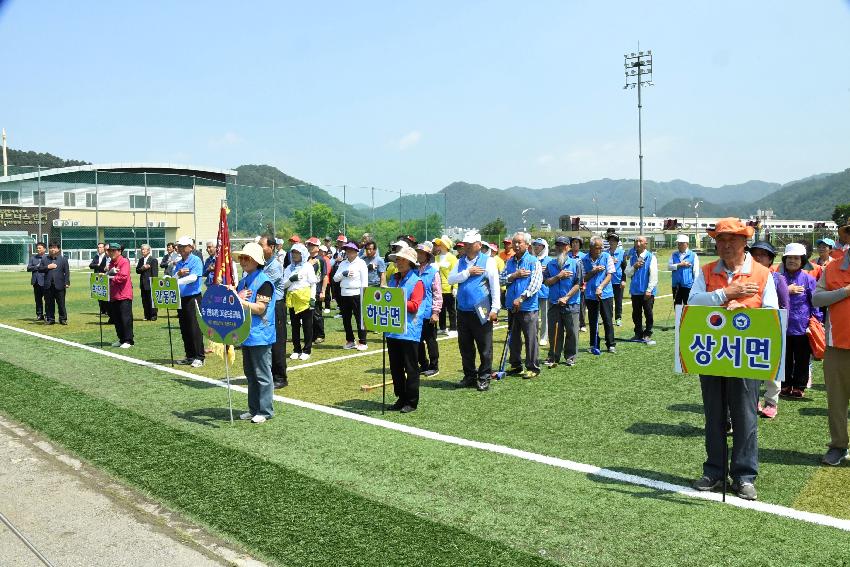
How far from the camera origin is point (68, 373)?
10.5m

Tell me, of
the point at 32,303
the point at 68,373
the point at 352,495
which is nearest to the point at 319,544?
the point at 352,495

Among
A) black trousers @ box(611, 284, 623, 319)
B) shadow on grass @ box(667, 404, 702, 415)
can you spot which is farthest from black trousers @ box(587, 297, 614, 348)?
shadow on grass @ box(667, 404, 702, 415)

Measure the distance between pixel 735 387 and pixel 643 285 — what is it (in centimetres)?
814

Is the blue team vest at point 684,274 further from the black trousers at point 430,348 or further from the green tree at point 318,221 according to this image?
the green tree at point 318,221

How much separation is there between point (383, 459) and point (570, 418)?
2.52 m

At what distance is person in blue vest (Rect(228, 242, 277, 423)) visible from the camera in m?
7.34

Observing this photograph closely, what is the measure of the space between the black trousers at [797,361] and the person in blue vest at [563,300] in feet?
10.3

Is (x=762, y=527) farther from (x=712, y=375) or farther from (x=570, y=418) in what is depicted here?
(x=570, y=418)

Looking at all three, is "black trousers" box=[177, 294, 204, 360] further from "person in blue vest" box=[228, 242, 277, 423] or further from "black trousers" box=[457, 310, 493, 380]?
"black trousers" box=[457, 310, 493, 380]

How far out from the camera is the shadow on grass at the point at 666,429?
7.04 metres

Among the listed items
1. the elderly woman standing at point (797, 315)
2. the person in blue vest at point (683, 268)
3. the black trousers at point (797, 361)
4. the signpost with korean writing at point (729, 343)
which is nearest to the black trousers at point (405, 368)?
the signpost with korean writing at point (729, 343)

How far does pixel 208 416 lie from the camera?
7.87 metres

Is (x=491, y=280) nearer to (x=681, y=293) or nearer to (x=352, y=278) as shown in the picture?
(x=352, y=278)

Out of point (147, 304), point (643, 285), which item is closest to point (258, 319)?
point (643, 285)
